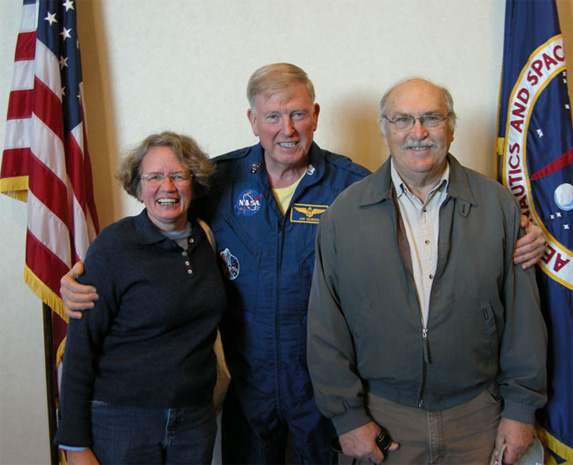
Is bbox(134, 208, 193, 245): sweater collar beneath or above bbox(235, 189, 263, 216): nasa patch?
beneath

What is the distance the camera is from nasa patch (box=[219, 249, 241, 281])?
71.9 inches

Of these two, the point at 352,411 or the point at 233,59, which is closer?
the point at 352,411

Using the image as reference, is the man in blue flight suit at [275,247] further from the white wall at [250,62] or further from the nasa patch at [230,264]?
the white wall at [250,62]

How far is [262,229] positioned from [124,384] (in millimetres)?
681

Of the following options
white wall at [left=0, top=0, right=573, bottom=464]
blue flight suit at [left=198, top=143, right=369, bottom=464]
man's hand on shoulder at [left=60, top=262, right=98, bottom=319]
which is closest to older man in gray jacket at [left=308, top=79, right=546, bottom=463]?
blue flight suit at [left=198, top=143, right=369, bottom=464]

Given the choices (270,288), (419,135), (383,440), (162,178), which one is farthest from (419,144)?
(383,440)

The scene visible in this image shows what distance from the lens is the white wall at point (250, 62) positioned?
2250mm

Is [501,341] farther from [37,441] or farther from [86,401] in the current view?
[37,441]

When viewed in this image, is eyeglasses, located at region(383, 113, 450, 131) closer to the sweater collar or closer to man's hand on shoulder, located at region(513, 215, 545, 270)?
man's hand on shoulder, located at region(513, 215, 545, 270)

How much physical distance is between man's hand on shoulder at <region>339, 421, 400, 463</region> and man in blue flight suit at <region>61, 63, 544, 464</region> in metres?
0.29

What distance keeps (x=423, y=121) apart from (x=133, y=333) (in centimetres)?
108

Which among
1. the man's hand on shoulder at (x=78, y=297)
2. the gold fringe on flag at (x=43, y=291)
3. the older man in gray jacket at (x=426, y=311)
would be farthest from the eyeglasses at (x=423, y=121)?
the gold fringe on flag at (x=43, y=291)

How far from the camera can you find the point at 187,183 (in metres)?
1.62

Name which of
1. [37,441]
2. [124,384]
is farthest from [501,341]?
[37,441]
